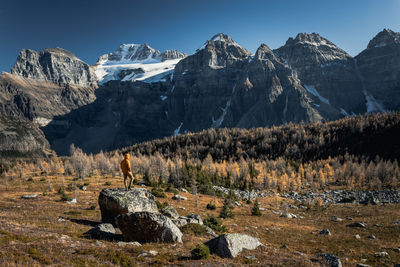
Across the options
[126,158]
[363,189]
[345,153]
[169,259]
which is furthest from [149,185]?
[345,153]

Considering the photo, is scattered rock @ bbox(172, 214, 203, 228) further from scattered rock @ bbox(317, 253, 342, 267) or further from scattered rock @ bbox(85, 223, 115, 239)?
scattered rock @ bbox(317, 253, 342, 267)

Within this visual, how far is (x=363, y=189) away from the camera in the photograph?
11075 centimetres

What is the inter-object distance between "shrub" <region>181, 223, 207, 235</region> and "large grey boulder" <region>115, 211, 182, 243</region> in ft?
15.3

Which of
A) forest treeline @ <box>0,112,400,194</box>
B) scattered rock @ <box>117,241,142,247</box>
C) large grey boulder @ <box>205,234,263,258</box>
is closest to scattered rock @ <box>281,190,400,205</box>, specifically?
forest treeline @ <box>0,112,400,194</box>

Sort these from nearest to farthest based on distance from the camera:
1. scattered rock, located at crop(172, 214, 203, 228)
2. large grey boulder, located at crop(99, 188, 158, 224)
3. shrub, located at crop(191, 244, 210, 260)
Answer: shrub, located at crop(191, 244, 210, 260), large grey boulder, located at crop(99, 188, 158, 224), scattered rock, located at crop(172, 214, 203, 228)

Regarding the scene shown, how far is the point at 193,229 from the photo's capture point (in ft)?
80.7

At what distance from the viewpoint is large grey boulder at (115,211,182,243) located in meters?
19.2

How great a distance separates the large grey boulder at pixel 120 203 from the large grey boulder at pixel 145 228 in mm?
3456

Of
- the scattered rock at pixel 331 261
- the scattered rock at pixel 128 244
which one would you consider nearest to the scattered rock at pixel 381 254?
the scattered rock at pixel 331 261

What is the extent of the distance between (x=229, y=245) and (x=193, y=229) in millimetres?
6921

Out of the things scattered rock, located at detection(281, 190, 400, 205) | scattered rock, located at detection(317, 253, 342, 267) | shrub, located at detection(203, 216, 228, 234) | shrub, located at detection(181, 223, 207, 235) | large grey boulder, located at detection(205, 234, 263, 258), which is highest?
large grey boulder, located at detection(205, 234, 263, 258)

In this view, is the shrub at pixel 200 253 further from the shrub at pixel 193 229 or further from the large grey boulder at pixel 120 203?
the large grey boulder at pixel 120 203

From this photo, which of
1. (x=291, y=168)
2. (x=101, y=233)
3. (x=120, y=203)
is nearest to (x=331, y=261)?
(x=101, y=233)

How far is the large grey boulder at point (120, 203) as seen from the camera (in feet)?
76.0
